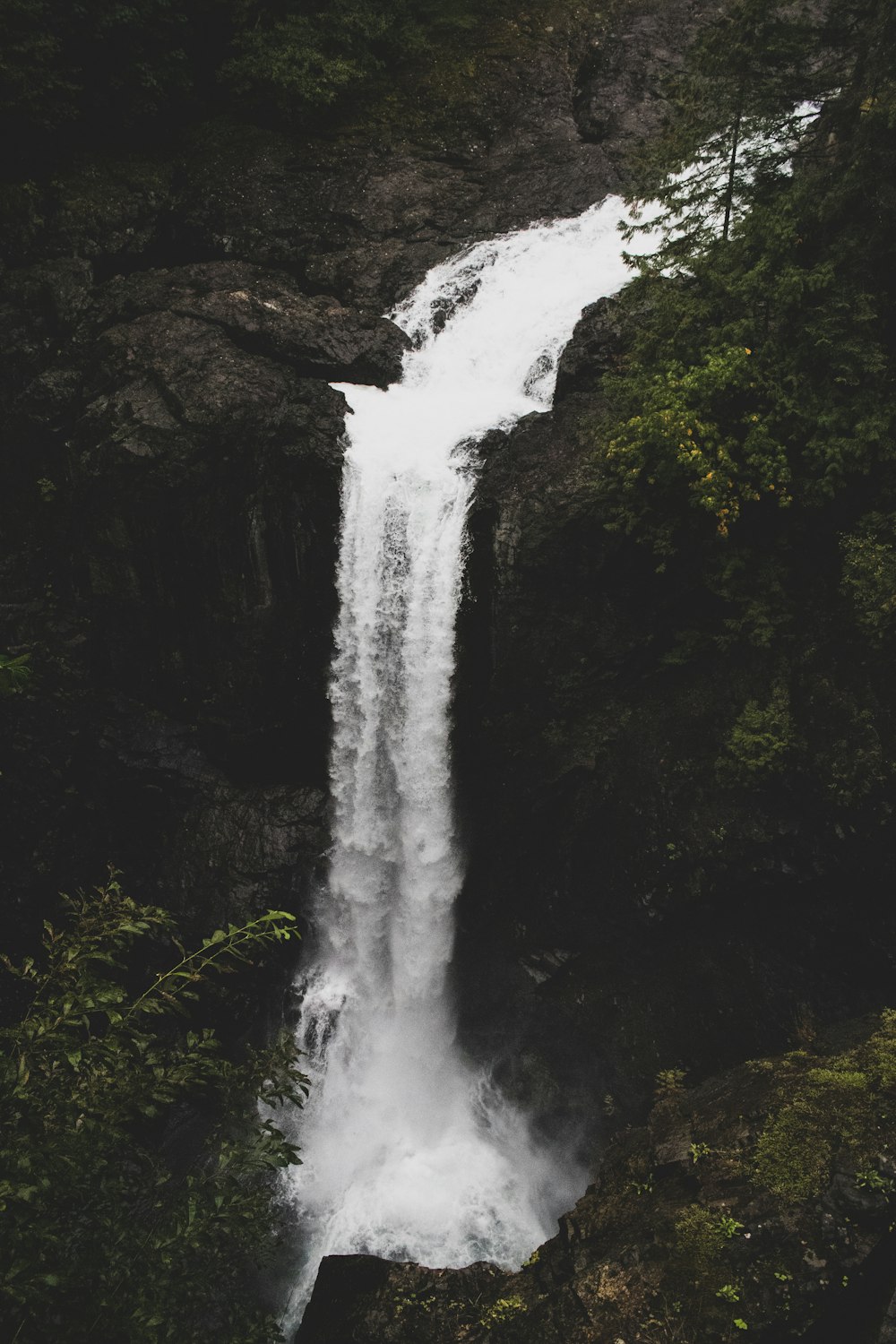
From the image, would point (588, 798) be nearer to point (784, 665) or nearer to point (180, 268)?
point (784, 665)

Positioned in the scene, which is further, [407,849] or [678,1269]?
[407,849]

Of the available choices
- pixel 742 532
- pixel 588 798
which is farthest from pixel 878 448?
pixel 588 798

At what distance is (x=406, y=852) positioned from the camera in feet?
34.3

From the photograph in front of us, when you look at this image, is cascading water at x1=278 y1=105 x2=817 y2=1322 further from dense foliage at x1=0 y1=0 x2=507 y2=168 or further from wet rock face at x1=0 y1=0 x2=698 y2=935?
dense foliage at x1=0 y1=0 x2=507 y2=168

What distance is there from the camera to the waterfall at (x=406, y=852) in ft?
30.7

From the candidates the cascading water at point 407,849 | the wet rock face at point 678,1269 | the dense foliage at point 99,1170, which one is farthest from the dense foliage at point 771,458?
the dense foliage at point 99,1170

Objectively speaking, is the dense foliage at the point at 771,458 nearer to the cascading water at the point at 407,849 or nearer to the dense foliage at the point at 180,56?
the cascading water at the point at 407,849

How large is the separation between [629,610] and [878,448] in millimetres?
2977

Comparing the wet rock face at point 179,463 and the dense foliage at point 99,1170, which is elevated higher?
the wet rock face at point 179,463

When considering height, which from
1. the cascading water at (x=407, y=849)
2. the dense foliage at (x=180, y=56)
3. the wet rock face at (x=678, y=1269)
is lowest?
the wet rock face at (x=678, y=1269)

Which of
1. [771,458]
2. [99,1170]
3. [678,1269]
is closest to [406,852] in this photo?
[678,1269]

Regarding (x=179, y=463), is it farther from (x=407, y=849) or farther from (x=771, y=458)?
(x=771, y=458)

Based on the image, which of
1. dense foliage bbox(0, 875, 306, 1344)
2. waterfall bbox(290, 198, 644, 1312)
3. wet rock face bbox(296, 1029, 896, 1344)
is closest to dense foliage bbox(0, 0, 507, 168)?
waterfall bbox(290, 198, 644, 1312)

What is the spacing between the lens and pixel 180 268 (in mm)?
12008
